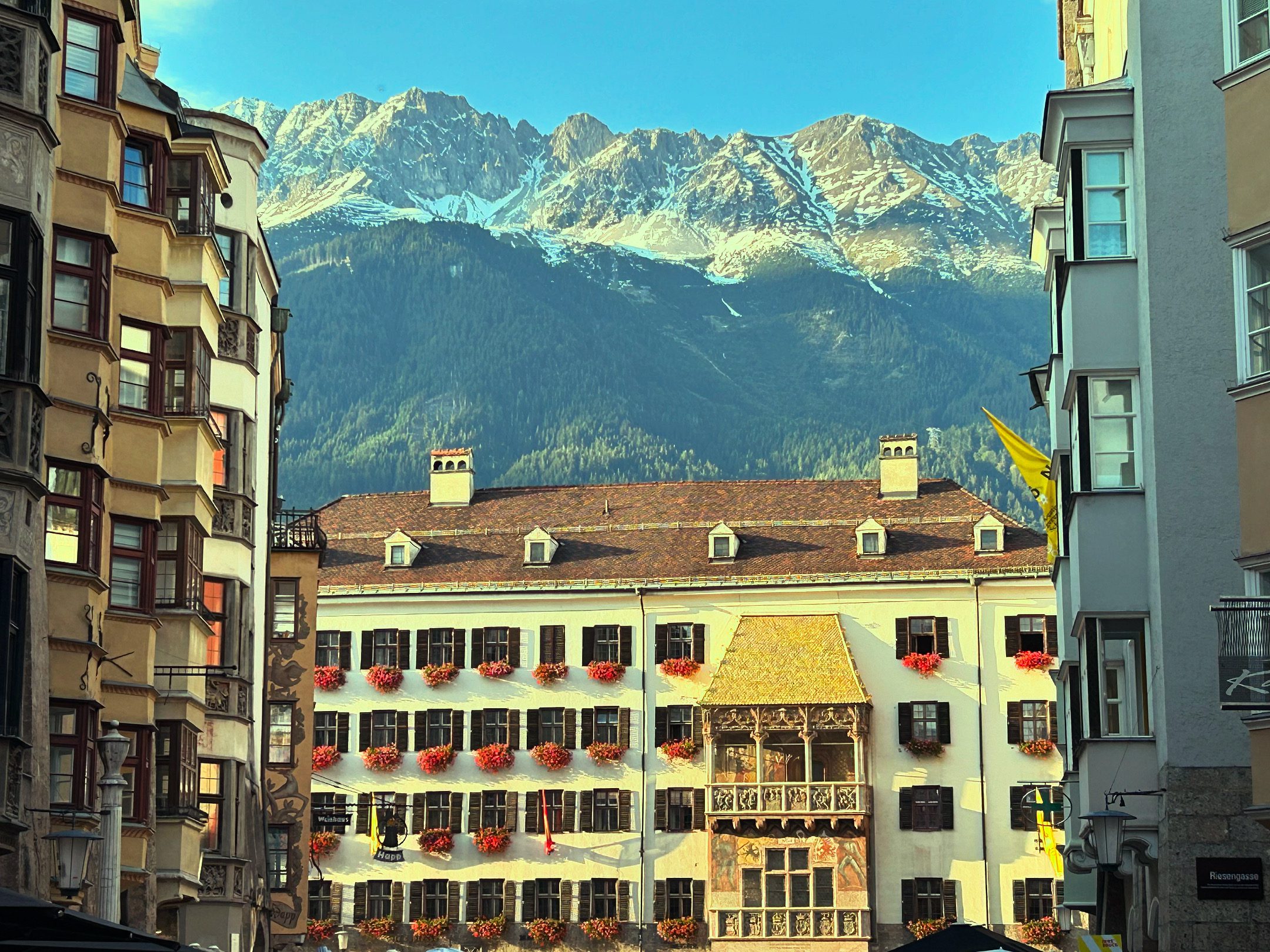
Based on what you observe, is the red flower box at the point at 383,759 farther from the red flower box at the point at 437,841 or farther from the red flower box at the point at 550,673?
the red flower box at the point at 550,673

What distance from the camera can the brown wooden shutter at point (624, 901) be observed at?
76.9m

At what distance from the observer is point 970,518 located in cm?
8150

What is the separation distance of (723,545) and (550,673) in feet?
29.2

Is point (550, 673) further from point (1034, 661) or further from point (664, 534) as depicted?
point (1034, 661)

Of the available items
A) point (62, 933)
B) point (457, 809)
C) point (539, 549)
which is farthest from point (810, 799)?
point (62, 933)

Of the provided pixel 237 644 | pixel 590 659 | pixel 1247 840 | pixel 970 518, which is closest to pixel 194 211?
pixel 237 644

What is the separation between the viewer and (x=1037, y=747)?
248ft

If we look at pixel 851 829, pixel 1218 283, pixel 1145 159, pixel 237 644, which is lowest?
pixel 851 829

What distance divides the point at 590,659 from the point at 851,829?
11.9 metres

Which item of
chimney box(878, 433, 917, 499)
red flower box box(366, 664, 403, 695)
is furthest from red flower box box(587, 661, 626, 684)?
chimney box(878, 433, 917, 499)

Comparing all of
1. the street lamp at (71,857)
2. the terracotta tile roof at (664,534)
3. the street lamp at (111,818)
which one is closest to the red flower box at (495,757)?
the terracotta tile roof at (664,534)

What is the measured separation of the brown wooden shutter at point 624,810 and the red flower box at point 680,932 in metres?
4.03

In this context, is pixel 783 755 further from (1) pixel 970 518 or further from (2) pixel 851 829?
(1) pixel 970 518

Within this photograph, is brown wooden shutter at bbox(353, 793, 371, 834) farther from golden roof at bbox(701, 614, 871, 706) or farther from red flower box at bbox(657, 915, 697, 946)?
golden roof at bbox(701, 614, 871, 706)
